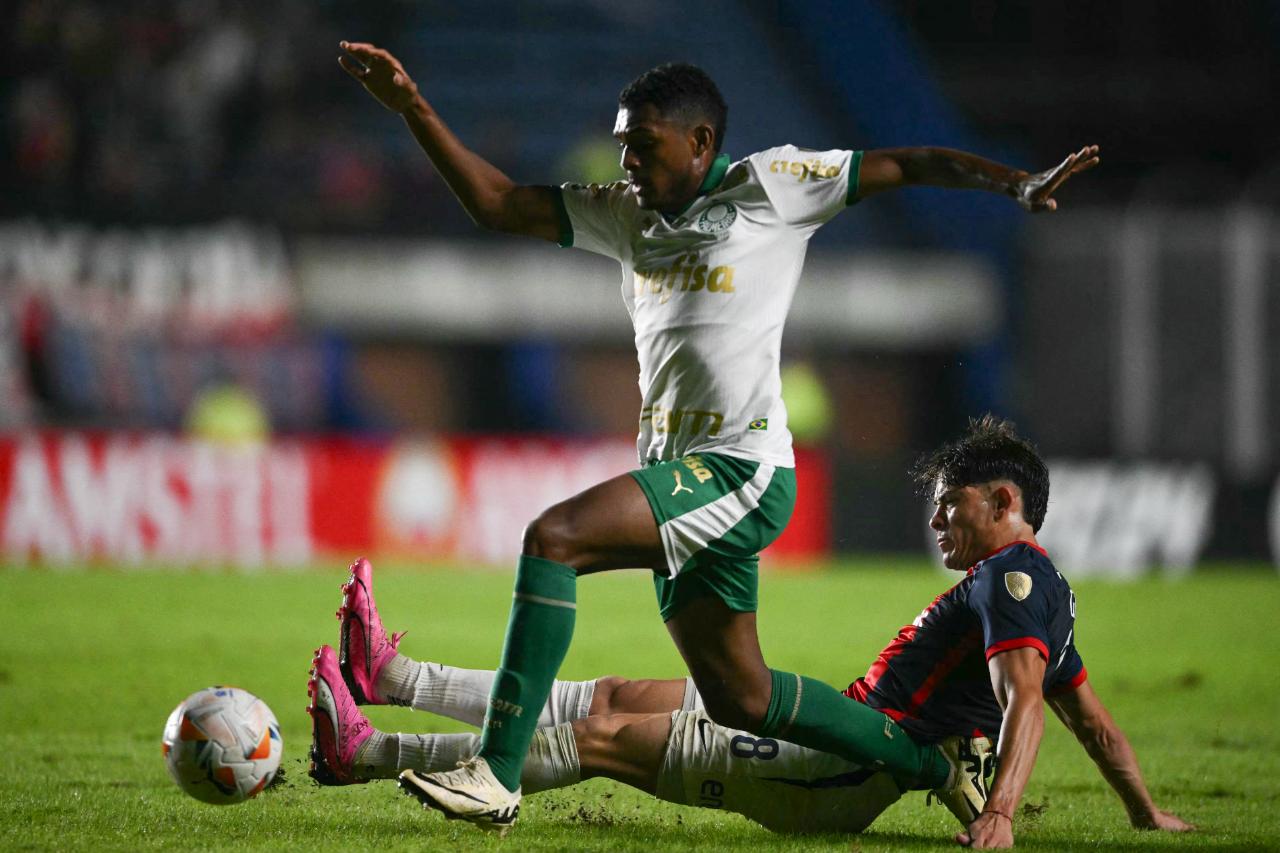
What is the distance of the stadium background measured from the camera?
1566 cm

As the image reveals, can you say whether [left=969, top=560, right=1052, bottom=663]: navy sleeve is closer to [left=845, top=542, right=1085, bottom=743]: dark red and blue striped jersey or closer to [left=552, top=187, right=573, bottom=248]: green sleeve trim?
[left=845, top=542, right=1085, bottom=743]: dark red and blue striped jersey

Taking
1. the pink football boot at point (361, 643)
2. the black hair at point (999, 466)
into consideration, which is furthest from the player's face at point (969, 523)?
the pink football boot at point (361, 643)

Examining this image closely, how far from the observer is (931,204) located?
67.1ft

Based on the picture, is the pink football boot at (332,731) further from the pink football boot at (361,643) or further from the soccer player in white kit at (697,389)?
the soccer player in white kit at (697,389)

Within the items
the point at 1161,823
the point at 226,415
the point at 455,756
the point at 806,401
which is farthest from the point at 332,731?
the point at 806,401

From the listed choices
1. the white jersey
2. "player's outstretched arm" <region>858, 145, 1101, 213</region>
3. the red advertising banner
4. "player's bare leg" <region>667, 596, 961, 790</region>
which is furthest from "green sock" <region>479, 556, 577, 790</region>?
the red advertising banner

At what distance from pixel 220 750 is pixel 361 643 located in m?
0.57

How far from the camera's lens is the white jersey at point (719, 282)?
4.48 metres

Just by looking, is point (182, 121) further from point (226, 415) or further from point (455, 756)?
point (455, 756)

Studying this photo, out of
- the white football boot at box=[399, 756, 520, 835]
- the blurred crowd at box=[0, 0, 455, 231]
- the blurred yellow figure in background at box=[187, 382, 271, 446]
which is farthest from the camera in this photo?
the blurred crowd at box=[0, 0, 455, 231]

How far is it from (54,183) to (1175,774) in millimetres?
14067

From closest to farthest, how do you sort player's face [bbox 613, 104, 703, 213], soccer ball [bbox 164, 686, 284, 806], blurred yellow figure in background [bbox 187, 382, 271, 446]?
player's face [bbox 613, 104, 703, 213], soccer ball [bbox 164, 686, 284, 806], blurred yellow figure in background [bbox 187, 382, 271, 446]

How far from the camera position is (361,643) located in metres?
5.02

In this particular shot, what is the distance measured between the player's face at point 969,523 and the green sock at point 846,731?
537 mm
